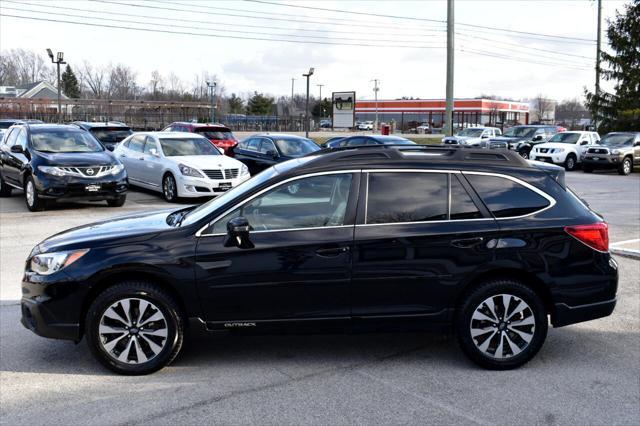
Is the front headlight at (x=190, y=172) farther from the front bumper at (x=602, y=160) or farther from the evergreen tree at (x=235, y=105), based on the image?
the evergreen tree at (x=235, y=105)

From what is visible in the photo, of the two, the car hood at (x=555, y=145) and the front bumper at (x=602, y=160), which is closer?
the front bumper at (x=602, y=160)

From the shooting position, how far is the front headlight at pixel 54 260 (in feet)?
15.7

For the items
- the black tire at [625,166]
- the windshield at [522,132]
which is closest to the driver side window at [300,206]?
the black tire at [625,166]

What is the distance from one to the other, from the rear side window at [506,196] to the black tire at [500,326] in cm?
55

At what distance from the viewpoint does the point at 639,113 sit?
127ft

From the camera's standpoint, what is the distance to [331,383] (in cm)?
464

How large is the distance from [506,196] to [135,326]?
2963mm

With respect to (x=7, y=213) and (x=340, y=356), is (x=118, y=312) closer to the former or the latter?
(x=340, y=356)

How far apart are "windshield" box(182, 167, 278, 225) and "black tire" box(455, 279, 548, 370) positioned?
1.82 metres

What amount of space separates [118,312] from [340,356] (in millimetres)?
1752

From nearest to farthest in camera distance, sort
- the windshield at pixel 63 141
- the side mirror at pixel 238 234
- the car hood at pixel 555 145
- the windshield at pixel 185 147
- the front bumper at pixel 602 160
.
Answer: the side mirror at pixel 238 234 < the windshield at pixel 63 141 < the windshield at pixel 185 147 < the front bumper at pixel 602 160 < the car hood at pixel 555 145

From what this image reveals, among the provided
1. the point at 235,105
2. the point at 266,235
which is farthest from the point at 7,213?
the point at 235,105

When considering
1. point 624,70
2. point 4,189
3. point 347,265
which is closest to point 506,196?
point 347,265

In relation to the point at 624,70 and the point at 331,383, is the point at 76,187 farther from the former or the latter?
the point at 624,70
